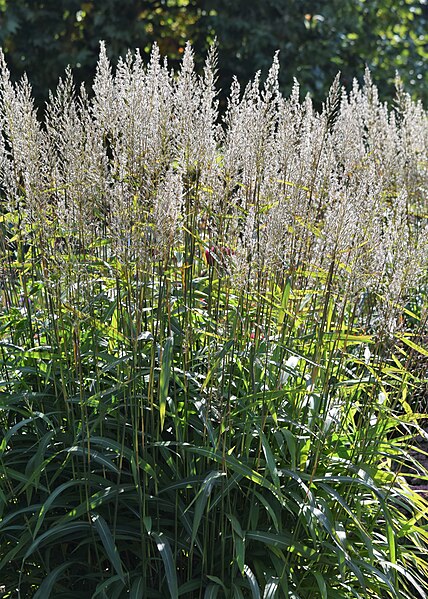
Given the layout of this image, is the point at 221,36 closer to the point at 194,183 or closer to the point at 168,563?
the point at 194,183

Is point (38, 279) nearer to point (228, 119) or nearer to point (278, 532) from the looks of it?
point (228, 119)

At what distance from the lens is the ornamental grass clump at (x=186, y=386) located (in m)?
2.78

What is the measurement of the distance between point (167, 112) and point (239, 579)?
5.53ft

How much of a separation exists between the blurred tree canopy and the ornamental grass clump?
7.47 m

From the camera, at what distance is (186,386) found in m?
2.89

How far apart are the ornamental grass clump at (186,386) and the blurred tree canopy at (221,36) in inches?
294

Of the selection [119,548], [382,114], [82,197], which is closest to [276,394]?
[119,548]

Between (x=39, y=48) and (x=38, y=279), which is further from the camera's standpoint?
(x=39, y=48)

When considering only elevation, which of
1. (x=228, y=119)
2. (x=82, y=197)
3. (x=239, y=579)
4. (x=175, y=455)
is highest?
(x=228, y=119)

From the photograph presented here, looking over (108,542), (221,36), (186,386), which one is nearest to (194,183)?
(186,386)

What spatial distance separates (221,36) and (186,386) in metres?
8.74

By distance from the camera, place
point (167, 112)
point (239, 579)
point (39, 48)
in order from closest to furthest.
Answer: point (239, 579) → point (167, 112) → point (39, 48)

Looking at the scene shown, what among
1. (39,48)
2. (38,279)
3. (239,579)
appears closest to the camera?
(239,579)

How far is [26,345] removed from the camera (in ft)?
11.3
